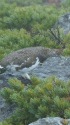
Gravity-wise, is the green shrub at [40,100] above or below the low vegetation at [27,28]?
above

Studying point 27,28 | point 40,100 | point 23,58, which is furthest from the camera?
point 27,28

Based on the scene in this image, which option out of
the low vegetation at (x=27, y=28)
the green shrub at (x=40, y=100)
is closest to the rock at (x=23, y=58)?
the green shrub at (x=40, y=100)

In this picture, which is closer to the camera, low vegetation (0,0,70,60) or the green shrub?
the green shrub

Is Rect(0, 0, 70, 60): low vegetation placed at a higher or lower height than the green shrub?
lower

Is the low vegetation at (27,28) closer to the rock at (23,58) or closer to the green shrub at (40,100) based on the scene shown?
the rock at (23,58)

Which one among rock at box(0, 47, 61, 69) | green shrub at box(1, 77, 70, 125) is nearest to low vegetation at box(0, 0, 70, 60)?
rock at box(0, 47, 61, 69)

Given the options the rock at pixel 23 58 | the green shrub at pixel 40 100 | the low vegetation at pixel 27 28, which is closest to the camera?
the green shrub at pixel 40 100

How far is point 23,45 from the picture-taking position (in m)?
13.2

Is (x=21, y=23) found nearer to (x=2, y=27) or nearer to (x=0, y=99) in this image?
(x=2, y=27)

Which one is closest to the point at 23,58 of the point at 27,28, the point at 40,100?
the point at 40,100

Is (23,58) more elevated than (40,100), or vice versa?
(23,58)

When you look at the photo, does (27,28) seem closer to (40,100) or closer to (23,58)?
(23,58)

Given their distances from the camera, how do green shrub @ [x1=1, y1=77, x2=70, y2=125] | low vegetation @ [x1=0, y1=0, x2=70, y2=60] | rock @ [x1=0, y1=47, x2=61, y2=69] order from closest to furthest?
green shrub @ [x1=1, y1=77, x2=70, y2=125] < rock @ [x1=0, y1=47, x2=61, y2=69] < low vegetation @ [x1=0, y1=0, x2=70, y2=60]

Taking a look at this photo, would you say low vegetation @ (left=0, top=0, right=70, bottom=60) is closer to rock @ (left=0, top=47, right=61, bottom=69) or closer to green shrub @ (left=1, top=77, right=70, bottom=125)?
rock @ (left=0, top=47, right=61, bottom=69)
